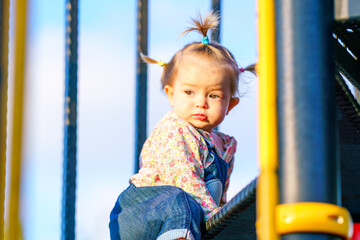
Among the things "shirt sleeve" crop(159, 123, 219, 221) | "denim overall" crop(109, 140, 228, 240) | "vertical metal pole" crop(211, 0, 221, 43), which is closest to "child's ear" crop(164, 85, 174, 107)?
"shirt sleeve" crop(159, 123, 219, 221)

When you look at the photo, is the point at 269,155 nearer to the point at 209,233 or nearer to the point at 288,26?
the point at 288,26

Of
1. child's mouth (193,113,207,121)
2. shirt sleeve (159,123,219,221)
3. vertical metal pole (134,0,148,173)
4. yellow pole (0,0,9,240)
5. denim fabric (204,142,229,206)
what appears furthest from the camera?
vertical metal pole (134,0,148,173)

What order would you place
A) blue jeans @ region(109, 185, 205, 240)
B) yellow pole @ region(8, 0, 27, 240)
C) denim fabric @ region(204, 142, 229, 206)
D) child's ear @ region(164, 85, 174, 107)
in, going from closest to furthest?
yellow pole @ region(8, 0, 27, 240), blue jeans @ region(109, 185, 205, 240), denim fabric @ region(204, 142, 229, 206), child's ear @ region(164, 85, 174, 107)

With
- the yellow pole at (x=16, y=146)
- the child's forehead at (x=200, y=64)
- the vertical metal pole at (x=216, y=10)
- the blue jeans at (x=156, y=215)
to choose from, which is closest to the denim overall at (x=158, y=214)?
the blue jeans at (x=156, y=215)

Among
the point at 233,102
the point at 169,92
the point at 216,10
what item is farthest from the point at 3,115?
the point at 216,10

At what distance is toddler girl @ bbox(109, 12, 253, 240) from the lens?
1.52 meters

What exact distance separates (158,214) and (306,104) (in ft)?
2.57

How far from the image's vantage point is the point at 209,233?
1.42m

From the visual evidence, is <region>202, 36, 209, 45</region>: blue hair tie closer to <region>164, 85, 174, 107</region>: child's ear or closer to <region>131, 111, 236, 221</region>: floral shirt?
<region>164, 85, 174, 107</region>: child's ear

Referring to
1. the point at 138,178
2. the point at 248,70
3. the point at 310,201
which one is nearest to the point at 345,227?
the point at 310,201

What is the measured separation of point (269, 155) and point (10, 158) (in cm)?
32

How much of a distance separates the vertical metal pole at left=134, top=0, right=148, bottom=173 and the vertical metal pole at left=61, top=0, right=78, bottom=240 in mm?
254

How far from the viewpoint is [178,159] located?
167cm

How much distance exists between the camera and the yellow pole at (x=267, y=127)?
2.60 ft
